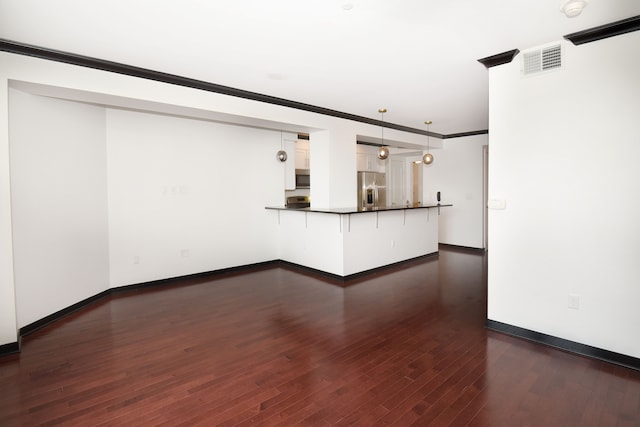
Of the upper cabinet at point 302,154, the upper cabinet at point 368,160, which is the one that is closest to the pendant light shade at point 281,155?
the upper cabinet at point 302,154

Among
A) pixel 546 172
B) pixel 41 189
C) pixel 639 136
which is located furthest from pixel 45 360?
pixel 639 136

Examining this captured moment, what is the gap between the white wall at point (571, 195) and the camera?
2570 millimetres

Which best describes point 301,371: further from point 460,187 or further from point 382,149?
point 460,187

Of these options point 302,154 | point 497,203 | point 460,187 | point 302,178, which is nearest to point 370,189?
point 302,178

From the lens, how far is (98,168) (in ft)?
13.9

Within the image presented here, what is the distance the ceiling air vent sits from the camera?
9.37 feet

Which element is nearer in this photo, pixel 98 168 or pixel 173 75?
pixel 173 75

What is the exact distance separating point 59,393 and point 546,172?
4.15 meters

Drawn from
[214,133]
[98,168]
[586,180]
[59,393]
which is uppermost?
[214,133]

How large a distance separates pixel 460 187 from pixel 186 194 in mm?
5928

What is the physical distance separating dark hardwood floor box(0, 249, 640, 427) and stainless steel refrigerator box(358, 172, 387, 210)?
3.84 meters

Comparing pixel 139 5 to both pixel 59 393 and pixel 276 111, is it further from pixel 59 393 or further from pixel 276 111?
pixel 59 393

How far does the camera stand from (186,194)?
5.15 meters

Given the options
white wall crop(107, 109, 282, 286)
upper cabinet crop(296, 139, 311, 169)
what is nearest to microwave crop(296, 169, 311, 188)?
upper cabinet crop(296, 139, 311, 169)
